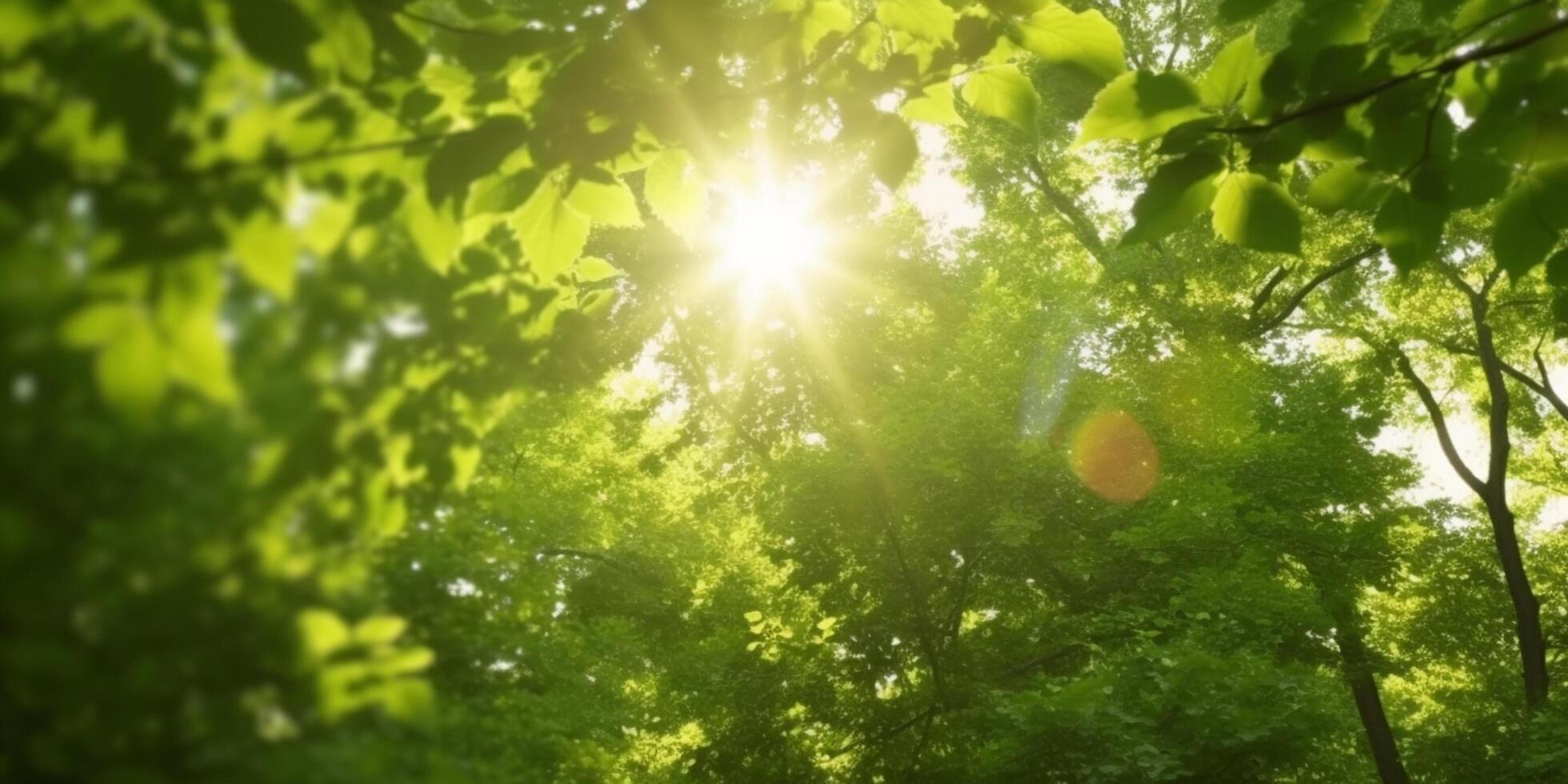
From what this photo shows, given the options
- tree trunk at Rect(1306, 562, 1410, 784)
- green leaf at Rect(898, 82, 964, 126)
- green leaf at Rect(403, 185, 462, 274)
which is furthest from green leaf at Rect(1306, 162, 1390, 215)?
tree trunk at Rect(1306, 562, 1410, 784)

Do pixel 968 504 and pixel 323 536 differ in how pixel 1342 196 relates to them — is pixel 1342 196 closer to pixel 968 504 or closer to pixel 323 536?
pixel 323 536

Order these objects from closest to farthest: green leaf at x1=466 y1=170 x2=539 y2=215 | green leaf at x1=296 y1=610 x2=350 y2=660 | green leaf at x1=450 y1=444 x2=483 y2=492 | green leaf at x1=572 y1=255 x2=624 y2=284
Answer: green leaf at x1=296 y1=610 x2=350 y2=660 < green leaf at x1=450 y1=444 x2=483 y2=492 < green leaf at x1=466 y1=170 x2=539 y2=215 < green leaf at x1=572 y1=255 x2=624 y2=284

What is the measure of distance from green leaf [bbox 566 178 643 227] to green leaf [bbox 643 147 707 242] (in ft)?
0.39

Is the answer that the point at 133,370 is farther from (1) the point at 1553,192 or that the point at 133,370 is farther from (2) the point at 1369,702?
(2) the point at 1369,702

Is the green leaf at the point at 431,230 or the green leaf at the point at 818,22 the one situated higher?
the green leaf at the point at 818,22

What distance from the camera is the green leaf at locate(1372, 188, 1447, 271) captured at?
1.76 metres

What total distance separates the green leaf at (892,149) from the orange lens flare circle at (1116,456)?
41.5 feet

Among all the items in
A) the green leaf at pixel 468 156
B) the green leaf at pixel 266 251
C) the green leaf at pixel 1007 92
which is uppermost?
the green leaf at pixel 1007 92

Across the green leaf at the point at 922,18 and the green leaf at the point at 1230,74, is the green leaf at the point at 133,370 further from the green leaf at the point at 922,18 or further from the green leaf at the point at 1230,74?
the green leaf at the point at 1230,74

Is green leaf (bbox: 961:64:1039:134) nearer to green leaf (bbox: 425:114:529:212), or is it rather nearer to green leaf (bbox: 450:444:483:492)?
green leaf (bbox: 425:114:529:212)

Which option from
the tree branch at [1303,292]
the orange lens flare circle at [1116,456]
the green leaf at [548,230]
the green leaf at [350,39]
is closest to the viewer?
the green leaf at [350,39]

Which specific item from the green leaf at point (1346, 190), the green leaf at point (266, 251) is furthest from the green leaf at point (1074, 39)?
the green leaf at point (266, 251)

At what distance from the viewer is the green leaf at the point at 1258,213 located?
1717 mm

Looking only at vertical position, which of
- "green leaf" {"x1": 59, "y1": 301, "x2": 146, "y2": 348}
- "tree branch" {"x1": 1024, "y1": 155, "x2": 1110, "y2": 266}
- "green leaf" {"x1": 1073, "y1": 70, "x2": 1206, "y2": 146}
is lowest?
"green leaf" {"x1": 59, "y1": 301, "x2": 146, "y2": 348}
